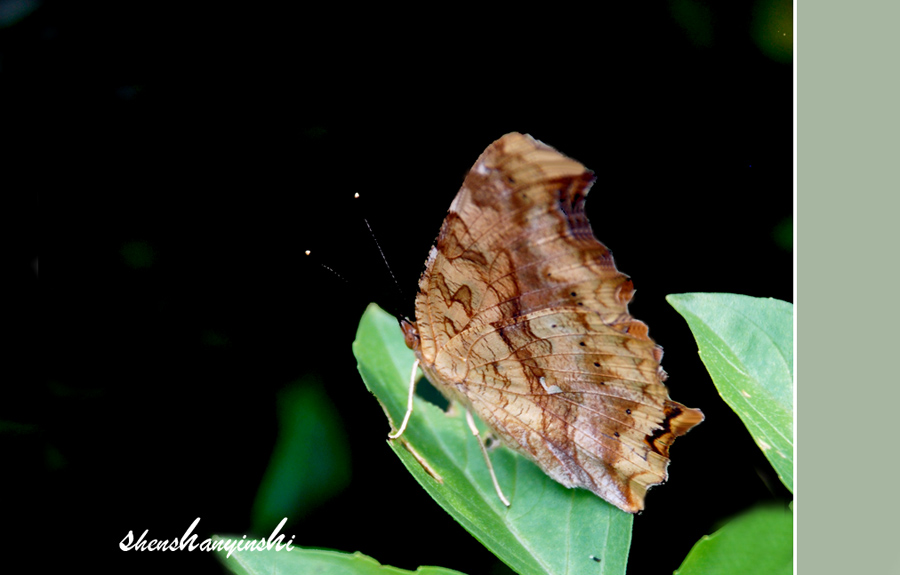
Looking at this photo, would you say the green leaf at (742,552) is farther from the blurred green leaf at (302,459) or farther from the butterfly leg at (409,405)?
the blurred green leaf at (302,459)

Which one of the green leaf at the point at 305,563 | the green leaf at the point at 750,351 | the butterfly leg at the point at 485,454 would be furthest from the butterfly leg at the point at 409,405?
the green leaf at the point at 750,351

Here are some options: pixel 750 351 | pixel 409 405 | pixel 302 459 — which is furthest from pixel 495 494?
pixel 302 459

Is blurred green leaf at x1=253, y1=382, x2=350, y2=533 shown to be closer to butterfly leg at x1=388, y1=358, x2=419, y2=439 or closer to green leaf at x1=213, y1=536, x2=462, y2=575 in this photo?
butterfly leg at x1=388, y1=358, x2=419, y2=439

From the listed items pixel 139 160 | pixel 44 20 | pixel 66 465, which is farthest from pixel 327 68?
pixel 66 465

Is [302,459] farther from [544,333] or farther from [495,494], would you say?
[544,333]

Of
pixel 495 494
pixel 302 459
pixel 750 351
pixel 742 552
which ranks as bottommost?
pixel 302 459

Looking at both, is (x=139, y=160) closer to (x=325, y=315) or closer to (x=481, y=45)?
(x=325, y=315)
